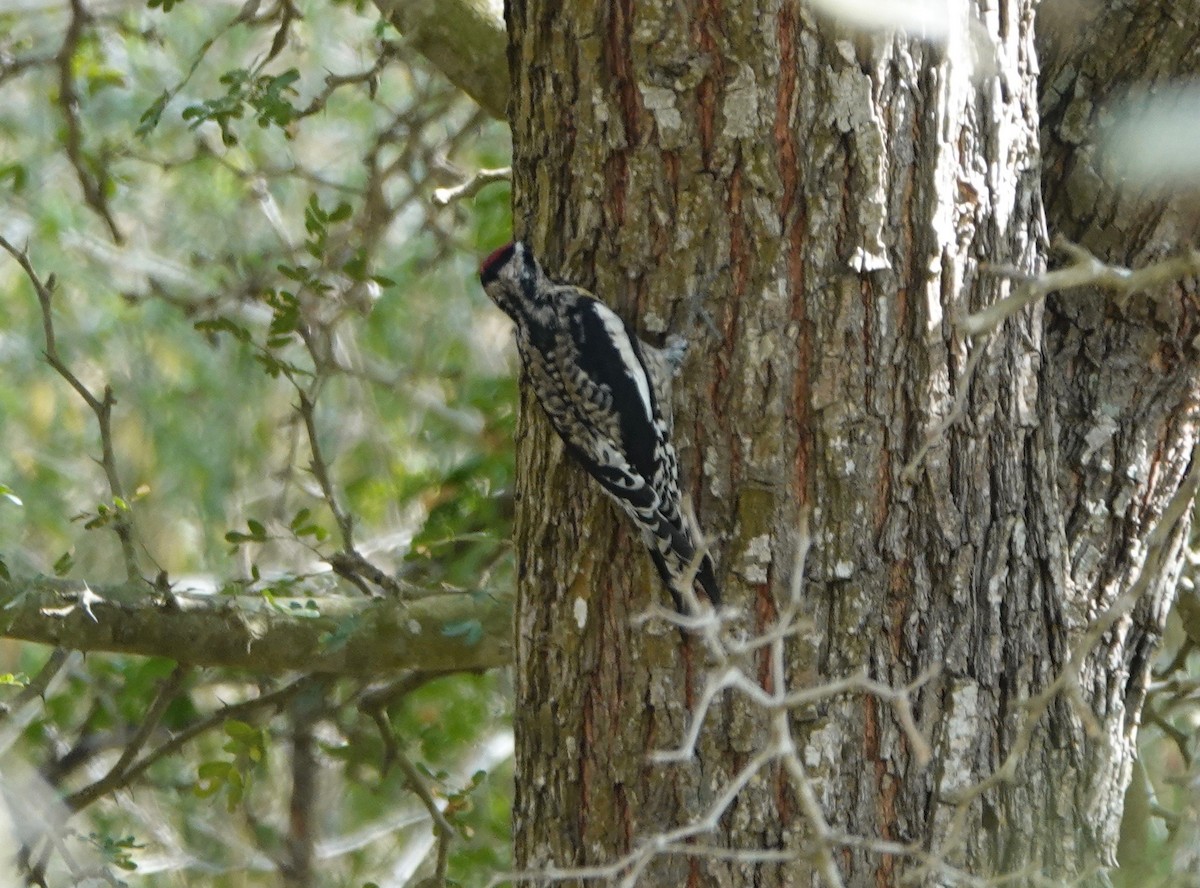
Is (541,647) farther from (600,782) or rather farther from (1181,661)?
(1181,661)

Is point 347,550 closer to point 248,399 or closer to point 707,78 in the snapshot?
point 707,78

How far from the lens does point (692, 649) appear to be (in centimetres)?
229

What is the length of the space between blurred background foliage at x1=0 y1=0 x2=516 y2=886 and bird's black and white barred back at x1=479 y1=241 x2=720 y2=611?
0.53 m

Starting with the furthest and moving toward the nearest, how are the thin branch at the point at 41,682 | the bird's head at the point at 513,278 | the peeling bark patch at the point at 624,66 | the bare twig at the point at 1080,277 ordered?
the thin branch at the point at 41,682 < the bird's head at the point at 513,278 < the peeling bark patch at the point at 624,66 < the bare twig at the point at 1080,277

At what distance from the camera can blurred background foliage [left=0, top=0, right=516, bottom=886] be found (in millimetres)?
3662

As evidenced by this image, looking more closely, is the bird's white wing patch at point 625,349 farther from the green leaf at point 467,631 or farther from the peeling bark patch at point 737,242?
the green leaf at point 467,631

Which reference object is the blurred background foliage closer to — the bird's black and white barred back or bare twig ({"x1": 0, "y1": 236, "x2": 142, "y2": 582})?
bare twig ({"x1": 0, "y1": 236, "x2": 142, "y2": 582})

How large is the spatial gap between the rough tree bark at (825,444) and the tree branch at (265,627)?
0.71 m

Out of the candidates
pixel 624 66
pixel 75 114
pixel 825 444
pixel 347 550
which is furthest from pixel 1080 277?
pixel 75 114

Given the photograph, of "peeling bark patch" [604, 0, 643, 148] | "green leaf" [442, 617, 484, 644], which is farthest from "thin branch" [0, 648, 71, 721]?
"peeling bark patch" [604, 0, 643, 148]

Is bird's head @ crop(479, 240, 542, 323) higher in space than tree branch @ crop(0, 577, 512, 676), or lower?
higher

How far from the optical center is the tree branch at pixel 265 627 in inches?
118

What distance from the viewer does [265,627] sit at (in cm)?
314

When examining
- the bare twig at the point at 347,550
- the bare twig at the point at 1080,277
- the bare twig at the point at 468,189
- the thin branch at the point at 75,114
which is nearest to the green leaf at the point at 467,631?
the bare twig at the point at 347,550
